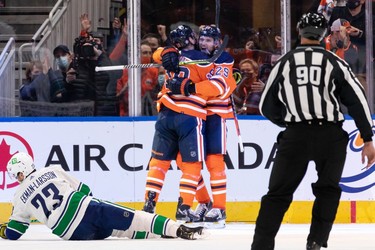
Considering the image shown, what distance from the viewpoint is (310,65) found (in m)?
6.11

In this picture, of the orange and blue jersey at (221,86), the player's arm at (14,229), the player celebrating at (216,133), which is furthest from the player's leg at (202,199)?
the player's arm at (14,229)

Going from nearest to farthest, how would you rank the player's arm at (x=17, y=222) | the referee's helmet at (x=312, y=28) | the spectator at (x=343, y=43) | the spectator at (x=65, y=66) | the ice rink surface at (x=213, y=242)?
the referee's helmet at (x=312, y=28)
the ice rink surface at (x=213, y=242)
the player's arm at (x=17, y=222)
the spectator at (x=343, y=43)
the spectator at (x=65, y=66)

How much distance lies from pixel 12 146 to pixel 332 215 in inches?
173

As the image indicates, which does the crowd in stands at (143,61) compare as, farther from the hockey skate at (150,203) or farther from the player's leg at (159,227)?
the player's leg at (159,227)

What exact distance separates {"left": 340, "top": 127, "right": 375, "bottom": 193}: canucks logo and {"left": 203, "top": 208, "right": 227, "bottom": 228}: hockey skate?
120 centimetres

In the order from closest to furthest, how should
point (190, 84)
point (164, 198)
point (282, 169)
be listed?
1. point (282, 169)
2. point (190, 84)
3. point (164, 198)

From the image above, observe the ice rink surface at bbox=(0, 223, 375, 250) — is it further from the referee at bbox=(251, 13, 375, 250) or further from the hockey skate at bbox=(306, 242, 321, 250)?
the referee at bbox=(251, 13, 375, 250)

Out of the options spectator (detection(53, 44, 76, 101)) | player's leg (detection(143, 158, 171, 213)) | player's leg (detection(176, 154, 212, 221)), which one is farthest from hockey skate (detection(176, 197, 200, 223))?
spectator (detection(53, 44, 76, 101))

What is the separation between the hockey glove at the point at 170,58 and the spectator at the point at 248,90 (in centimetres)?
113

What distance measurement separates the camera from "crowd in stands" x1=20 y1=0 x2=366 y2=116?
33.6 ft

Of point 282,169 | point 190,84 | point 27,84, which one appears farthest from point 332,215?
point 27,84

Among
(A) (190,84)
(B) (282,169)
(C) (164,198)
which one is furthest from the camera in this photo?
(C) (164,198)

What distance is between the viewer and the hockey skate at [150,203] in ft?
29.8

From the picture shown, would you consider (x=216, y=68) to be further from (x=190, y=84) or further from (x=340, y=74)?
(x=340, y=74)
